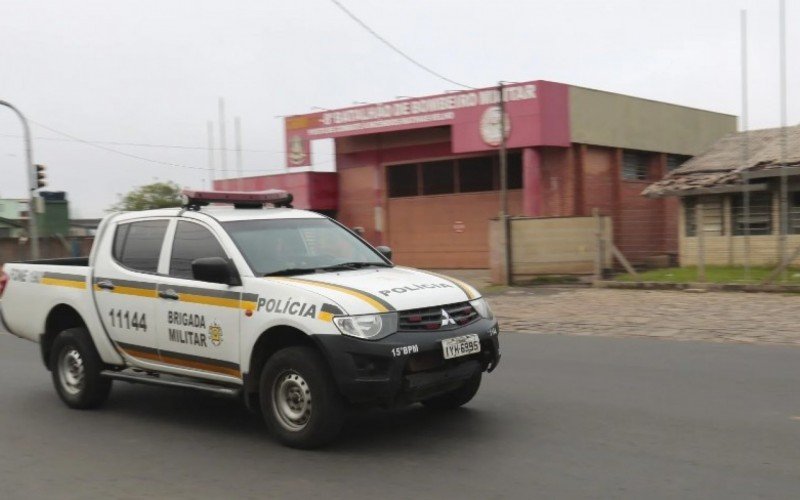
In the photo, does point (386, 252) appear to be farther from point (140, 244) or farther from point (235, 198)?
point (140, 244)

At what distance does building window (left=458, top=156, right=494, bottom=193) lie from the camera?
1086 inches

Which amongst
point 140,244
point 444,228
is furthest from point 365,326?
point 444,228

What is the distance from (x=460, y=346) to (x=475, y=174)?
22.4 m

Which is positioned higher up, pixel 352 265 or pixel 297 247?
pixel 297 247

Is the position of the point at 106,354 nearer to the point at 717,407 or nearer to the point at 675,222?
the point at 717,407

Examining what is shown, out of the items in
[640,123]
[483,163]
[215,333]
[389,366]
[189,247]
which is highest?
[640,123]

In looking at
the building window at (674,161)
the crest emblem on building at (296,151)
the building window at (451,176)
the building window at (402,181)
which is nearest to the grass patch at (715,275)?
the building window at (451,176)

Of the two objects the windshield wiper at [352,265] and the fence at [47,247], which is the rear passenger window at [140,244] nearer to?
the windshield wiper at [352,265]

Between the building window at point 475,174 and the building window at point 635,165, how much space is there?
4570mm

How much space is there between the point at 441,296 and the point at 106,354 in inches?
130

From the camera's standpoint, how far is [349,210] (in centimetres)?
3153

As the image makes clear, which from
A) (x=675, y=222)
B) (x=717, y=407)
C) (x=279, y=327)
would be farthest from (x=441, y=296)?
(x=675, y=222)

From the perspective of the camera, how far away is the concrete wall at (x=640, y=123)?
84.3 ft

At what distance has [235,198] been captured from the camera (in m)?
7.32
